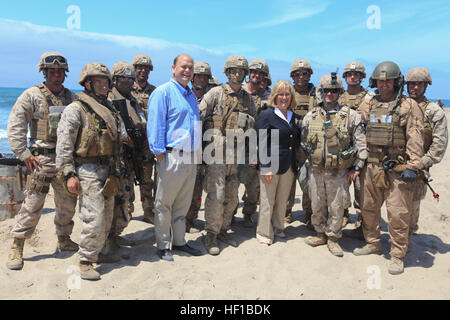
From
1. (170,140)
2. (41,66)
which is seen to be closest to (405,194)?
(170,140)

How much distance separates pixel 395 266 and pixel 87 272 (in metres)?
4.16

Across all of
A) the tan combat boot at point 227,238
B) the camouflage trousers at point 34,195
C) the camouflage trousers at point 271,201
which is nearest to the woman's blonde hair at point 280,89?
the camouflage trousers at point 271,201

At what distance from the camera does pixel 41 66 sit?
186 inches

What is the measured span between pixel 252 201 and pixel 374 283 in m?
2.69

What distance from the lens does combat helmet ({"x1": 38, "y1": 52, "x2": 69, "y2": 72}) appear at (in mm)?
4734

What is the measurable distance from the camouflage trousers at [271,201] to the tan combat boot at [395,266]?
1.72 metres

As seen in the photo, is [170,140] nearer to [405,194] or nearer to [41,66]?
[41,66]

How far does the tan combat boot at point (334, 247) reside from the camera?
528 cm

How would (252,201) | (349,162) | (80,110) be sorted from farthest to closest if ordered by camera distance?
(252,201)
(349,162)
(80,110)

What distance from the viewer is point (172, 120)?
188 inches

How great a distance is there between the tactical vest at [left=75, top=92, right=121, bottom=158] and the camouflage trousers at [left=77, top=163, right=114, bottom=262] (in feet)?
0.71

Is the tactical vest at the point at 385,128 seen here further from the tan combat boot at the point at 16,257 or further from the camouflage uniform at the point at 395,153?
the tan combat boot at the point at 16,257

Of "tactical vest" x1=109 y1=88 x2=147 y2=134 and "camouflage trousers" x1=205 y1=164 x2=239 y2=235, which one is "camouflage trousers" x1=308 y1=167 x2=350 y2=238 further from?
"tactical vest" x1=109 y1=88 x2=147 y2=134

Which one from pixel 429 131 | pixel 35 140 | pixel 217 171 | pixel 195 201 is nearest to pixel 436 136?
pixel 429 131
